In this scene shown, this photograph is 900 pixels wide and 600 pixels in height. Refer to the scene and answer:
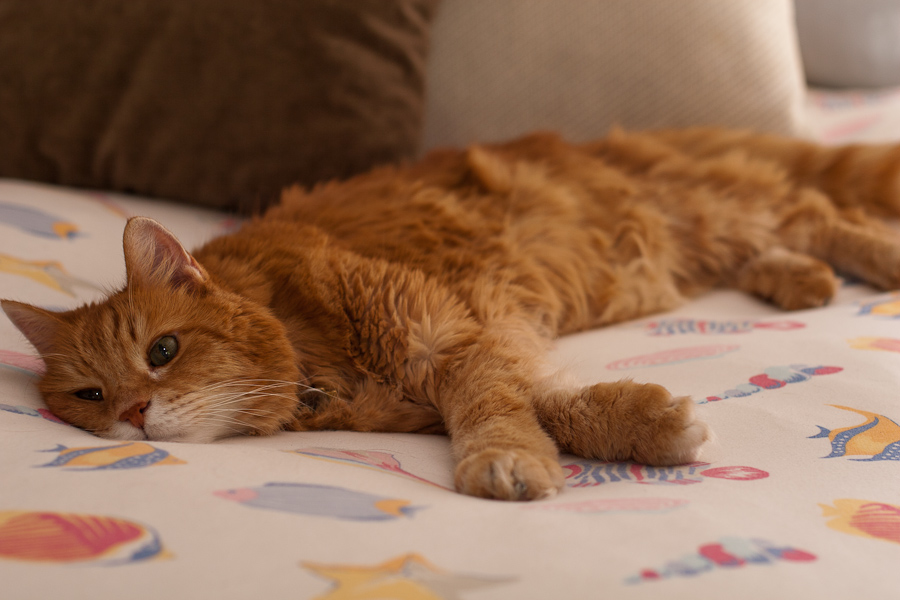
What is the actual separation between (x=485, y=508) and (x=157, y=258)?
860mm

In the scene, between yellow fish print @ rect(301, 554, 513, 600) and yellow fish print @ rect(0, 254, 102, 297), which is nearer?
yellow fish print @ rect(301, 554, 513, 600)

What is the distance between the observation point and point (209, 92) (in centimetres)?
214

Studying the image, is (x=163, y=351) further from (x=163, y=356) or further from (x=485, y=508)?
(x=485, y=508)

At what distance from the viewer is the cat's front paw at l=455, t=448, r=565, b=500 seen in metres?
1.00

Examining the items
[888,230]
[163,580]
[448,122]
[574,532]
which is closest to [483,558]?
[574,532]

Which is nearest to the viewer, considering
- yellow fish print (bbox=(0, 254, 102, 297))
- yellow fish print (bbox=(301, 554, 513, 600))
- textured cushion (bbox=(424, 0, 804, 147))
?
yellow fish print (bbox=(301, 554, 513, 600))

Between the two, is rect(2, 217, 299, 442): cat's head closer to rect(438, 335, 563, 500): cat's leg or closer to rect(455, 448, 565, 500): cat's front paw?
rect(438, 335, 563, 500): cat's leg

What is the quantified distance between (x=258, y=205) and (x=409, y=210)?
2.28ft

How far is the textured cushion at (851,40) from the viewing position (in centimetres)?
296

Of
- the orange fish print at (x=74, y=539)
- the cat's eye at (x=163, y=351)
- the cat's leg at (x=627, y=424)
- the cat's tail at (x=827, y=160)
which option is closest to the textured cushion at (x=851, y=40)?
the cat's tail at (x=827, y=160)

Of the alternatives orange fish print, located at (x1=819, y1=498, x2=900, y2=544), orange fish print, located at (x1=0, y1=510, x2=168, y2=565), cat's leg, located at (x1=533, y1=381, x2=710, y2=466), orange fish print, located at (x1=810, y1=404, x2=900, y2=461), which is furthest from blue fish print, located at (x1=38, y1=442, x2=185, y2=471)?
orange fish print, located at (x1=810, y1=404, x2=900, y2=461)

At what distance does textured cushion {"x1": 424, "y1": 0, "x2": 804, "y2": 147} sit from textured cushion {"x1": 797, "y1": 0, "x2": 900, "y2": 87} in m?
0.90

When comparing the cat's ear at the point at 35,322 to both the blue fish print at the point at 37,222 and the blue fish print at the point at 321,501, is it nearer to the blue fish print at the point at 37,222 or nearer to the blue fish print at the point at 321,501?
the blue fish print at the point at 37,222

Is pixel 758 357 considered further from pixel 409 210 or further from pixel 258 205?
pixel 258 205
